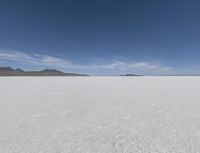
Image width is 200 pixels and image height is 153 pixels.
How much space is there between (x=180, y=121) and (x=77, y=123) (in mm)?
1703

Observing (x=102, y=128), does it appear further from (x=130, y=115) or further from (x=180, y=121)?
(x=180, y=121)

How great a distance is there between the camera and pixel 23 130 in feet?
6.49

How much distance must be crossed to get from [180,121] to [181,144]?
79 cm

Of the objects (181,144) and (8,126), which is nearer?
(181,144)

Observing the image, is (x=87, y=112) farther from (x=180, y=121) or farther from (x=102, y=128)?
(x=180, y=121)

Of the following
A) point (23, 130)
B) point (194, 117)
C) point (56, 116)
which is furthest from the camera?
point (56, 116)

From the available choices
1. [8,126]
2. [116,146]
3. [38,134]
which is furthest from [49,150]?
[8,126]

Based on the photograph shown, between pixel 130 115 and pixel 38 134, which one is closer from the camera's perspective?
pixel 38 134

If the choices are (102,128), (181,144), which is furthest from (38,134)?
(181,144)

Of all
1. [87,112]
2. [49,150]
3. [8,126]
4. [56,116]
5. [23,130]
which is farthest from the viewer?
[87,112]

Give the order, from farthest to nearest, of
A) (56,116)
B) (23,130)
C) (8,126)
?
(56,116) < (8,126) < (23,130)

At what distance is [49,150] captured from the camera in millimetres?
1457

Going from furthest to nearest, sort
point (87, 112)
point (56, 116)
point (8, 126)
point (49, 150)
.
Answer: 1. point (87, 112)
2. point (56, 116)
3. point (8, 126)
4. point (49, 150)

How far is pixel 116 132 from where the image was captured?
190 centimetres
